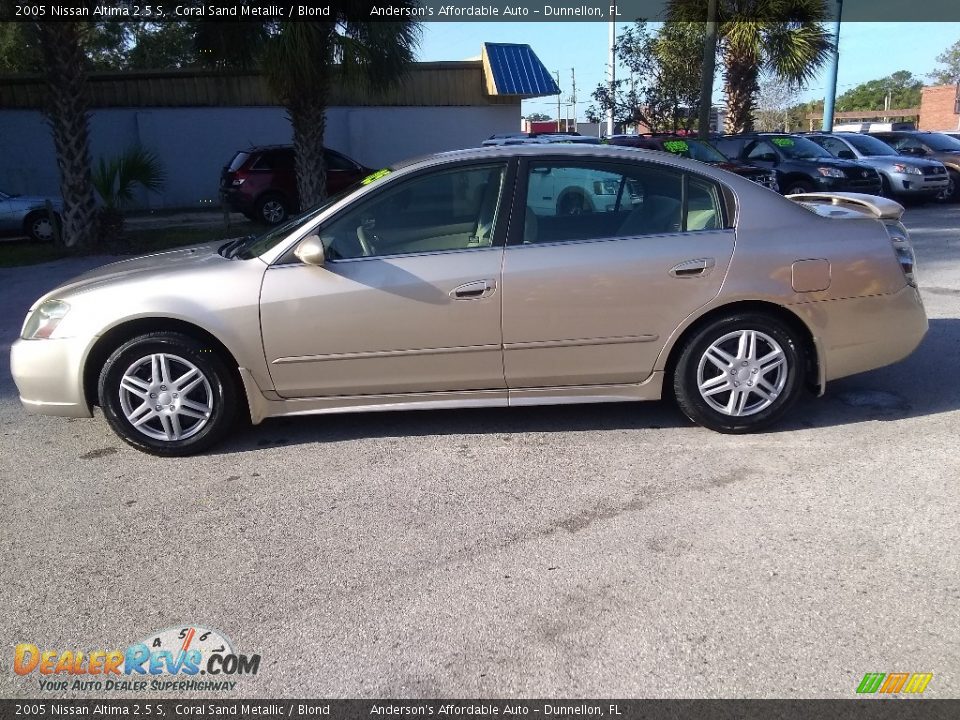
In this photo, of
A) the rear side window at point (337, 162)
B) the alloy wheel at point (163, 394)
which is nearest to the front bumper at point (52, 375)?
the alloy wheel at point (163, 394)

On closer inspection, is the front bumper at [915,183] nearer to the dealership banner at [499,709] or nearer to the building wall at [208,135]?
the building wall at [208,135]

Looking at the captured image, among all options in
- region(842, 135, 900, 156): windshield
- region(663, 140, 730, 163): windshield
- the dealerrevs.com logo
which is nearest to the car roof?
the dealerrevs.com logo

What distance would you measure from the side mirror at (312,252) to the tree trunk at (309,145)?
34.2ft

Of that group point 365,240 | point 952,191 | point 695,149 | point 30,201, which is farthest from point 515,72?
point 365,240

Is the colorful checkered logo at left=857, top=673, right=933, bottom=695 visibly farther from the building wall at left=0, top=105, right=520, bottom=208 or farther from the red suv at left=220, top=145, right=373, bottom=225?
the building wall at left=0, top=105, right=520, bottom=208

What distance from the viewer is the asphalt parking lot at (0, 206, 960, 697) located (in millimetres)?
2811

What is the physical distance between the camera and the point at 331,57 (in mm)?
13367

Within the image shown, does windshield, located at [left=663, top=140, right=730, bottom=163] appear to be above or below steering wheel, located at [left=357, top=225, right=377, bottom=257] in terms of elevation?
above

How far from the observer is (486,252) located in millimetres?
4527

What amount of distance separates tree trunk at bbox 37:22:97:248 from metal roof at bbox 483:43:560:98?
514 inches

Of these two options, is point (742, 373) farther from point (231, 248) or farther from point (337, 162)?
point (337, 162)

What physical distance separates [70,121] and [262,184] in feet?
15.5

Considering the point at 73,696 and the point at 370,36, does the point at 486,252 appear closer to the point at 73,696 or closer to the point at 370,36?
the point at 73,696

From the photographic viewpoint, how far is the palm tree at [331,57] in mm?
12805
